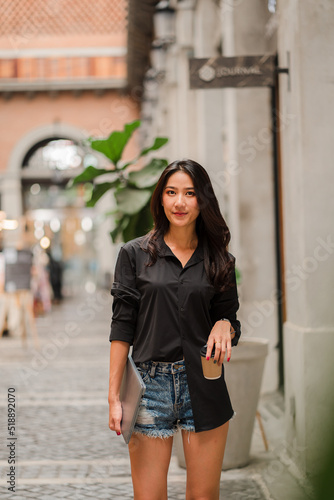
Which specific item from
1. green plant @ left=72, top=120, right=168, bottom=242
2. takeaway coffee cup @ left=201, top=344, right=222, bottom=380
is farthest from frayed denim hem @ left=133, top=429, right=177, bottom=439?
green plant @ left=72, top=120, right=168, bottom=242

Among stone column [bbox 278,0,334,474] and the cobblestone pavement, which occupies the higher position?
stone column [bbox 278,0,334,474]

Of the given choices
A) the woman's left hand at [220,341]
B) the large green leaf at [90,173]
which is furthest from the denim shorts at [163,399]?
the large green leaf at [90,173]

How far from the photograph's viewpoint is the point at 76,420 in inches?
230

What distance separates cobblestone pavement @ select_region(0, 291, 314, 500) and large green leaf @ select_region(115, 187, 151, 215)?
1730 millimetres

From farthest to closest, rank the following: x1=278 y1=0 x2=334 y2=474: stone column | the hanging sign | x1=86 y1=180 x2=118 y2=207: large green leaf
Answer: x1=86 y1=180 x2=118 y2=207: large green leaf
the hanging sign
x1=278 y1=0 x2=334 y2=474: stone column

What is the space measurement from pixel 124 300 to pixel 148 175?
11.3 feet

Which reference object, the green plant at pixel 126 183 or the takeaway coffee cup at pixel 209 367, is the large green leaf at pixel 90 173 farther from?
the takeaway coffee cup at pixel 209 367

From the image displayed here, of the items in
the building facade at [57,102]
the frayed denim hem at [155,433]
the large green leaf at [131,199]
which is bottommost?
the frayed denim hem at [155,433]

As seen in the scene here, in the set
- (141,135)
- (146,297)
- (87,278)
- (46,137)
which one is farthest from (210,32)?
(87,278)

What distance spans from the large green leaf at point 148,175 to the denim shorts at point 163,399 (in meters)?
3.44

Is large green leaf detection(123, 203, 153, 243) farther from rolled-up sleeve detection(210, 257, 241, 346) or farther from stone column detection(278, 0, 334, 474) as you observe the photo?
rolled-up sleeve detection(210, 257, 241, 346)

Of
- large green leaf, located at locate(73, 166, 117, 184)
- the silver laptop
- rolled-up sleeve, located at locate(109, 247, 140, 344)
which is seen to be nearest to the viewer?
the silver laptop

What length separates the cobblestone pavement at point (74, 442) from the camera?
13.0ft

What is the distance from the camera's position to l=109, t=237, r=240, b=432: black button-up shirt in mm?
2289
